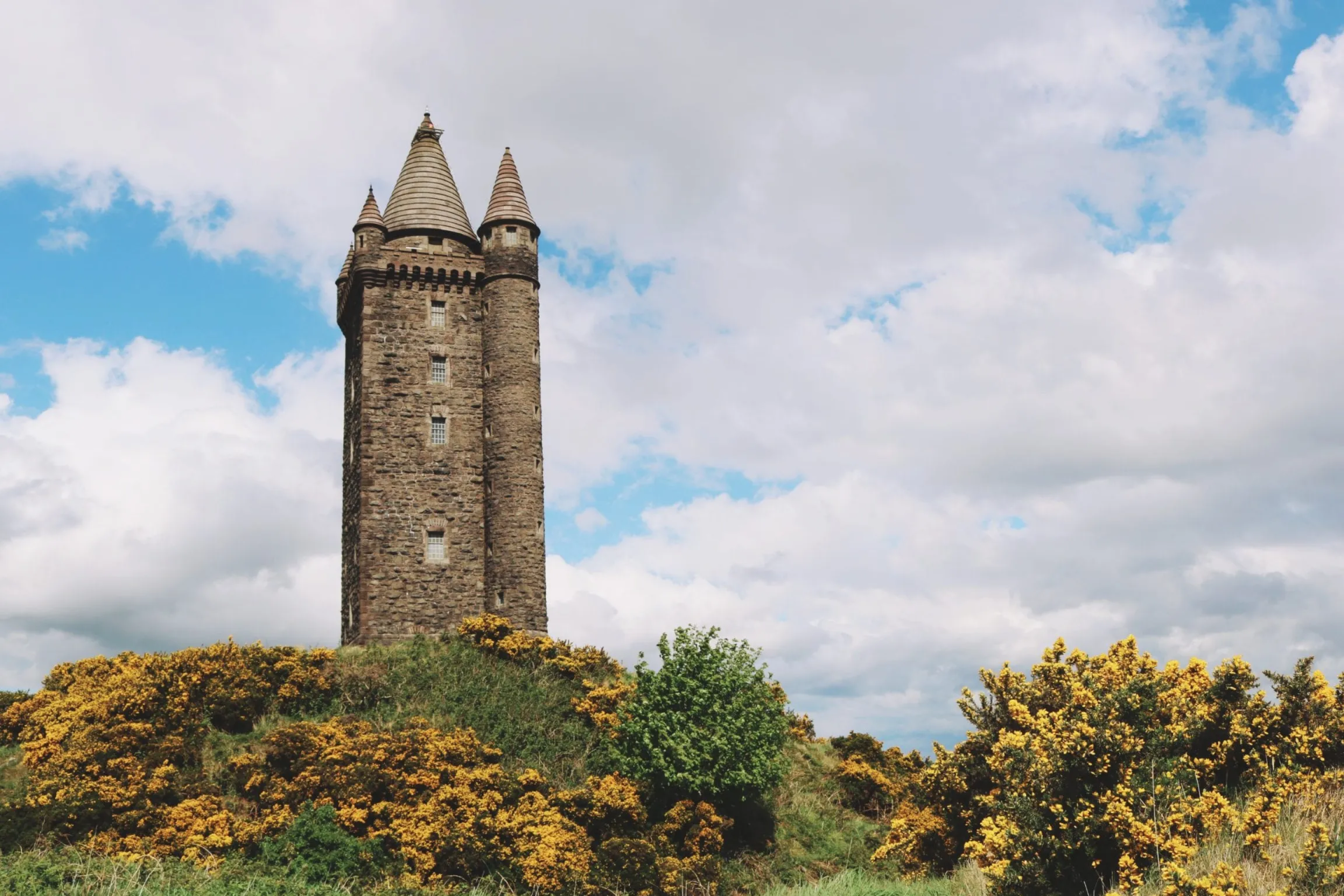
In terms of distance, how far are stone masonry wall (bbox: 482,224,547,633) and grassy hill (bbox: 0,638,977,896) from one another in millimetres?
3218

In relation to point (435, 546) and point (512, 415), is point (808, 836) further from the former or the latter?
point (512, 415)

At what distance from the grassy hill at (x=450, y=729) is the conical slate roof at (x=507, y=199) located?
56.8 feet

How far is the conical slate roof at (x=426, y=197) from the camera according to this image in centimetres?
4241

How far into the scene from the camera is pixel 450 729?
29312 mm

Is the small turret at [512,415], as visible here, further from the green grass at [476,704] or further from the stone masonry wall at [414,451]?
the green grass at [476,704]

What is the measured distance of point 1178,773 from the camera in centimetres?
1424

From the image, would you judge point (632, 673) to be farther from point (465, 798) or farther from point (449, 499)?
point (465, 798)

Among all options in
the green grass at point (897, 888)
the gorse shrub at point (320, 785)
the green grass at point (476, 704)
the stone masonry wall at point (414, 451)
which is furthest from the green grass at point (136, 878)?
the stone masonry wall at point (414, 451)

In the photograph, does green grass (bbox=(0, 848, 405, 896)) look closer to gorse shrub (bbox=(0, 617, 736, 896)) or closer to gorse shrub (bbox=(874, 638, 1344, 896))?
gorse shrub (bbox=(0, 617, 736, 896))

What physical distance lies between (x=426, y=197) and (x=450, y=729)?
2330 centimetres

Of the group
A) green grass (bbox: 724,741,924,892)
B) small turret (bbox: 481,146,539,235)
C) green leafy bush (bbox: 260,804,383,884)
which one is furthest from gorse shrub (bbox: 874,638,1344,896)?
small turret (bbox: 481,146,539,235)

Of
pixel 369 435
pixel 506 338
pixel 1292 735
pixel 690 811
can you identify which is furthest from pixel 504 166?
pixel 1292 735

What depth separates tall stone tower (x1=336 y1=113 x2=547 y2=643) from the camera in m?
39.0

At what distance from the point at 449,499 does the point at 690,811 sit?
1796 centimetres
